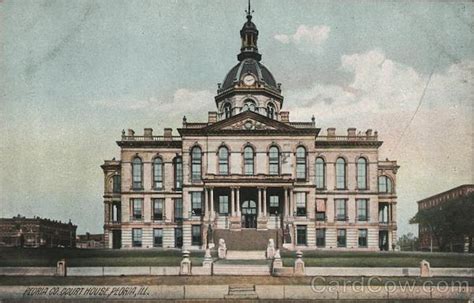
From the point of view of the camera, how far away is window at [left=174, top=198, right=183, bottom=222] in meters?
46.4

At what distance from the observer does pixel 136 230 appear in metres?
46.3

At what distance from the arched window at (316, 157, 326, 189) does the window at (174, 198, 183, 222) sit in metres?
12.4

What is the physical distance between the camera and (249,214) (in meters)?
44.1

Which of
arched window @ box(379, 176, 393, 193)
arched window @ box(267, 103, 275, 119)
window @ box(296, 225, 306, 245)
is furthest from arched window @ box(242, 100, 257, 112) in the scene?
arched window @ box(379, 176, 393, 193)

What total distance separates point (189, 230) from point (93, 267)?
20088 mm

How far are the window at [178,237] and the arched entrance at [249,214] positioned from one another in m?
6.16

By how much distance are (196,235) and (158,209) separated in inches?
178

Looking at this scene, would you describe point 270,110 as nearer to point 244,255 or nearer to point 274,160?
point 274,160

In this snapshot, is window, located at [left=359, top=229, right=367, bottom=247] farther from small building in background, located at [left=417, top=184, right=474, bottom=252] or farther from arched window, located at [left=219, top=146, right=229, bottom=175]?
arched window, located at [left=219, top=146, right=229, bottom=175]

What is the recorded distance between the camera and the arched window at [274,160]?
145 ft

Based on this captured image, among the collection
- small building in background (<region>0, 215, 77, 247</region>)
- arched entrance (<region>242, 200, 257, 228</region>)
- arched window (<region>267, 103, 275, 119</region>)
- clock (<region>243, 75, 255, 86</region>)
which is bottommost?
small building in background (<region>0, 215, 77, 247</region>)

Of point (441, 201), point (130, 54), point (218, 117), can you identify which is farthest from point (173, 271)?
point (441, 201)

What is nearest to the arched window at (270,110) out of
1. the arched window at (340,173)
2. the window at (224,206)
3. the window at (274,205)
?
the arched window at (340,173)

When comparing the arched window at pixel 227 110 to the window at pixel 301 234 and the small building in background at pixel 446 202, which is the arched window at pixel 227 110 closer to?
the window at pixel 301 234
